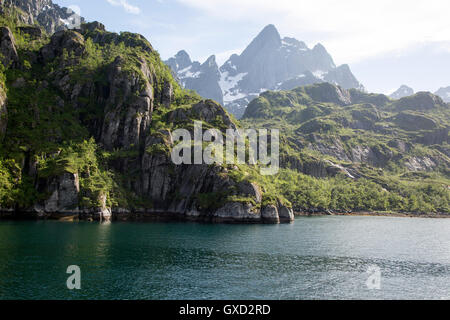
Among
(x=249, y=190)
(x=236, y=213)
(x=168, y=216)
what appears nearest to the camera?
(x=236, y=213)

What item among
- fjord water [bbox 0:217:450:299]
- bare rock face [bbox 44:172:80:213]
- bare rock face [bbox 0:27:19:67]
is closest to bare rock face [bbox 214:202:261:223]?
fjord water [bbox 0:217:450:299]

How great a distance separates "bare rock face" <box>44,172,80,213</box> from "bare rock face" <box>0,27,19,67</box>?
83.6m

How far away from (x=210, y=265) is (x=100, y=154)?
12500 cm

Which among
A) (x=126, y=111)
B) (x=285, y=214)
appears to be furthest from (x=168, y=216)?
(x=126, y=111)

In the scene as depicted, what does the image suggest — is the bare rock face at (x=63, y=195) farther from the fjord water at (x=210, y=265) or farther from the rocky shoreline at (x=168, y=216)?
the fjord water at (x=210, y=265)

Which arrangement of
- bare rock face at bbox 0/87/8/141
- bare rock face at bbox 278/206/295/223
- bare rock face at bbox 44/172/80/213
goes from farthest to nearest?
bare rock face at bbox 278/206/295/223, bare rock face at bbox 0/87/8/141, bare rock face at bbox 44/172/80/213

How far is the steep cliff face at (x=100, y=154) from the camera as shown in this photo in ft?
451

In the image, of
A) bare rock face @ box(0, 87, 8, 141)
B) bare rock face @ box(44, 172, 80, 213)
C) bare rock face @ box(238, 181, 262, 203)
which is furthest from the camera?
bare rock face @ box(238, 181, 262, 203)

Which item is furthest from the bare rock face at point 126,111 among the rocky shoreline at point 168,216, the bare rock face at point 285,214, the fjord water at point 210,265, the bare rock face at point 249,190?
the bare rock face at point 285,214

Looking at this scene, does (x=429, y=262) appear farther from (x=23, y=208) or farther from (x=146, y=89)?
(x=146, y=89)

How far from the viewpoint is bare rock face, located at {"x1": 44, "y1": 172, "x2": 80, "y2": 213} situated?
438 ft

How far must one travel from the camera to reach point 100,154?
173 m

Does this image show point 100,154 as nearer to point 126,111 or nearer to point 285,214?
point 126,111

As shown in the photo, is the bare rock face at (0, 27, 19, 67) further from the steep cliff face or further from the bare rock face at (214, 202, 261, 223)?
the bare rock face at (214, 202, 261, 223)
